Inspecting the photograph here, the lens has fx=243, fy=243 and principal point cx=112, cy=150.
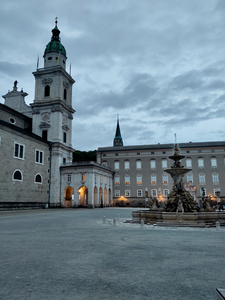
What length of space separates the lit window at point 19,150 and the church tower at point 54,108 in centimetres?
1058

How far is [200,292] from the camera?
4508mm

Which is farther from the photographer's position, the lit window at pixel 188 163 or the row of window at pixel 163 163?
the lit window at pixel 188 163

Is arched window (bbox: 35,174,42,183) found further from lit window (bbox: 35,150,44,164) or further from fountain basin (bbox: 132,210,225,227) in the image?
fountain basin (bbox: 132,210,225,227)

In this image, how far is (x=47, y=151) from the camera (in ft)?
169

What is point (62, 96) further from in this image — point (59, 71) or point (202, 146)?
point (202, 146)

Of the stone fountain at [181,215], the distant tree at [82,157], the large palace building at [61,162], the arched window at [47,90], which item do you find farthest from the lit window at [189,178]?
the stone fountain at [181,215]

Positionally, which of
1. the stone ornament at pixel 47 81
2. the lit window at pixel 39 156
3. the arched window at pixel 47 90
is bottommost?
the lit window at pixel 39 156

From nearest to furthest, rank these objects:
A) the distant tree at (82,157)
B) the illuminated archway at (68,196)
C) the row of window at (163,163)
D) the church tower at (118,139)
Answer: the illuminated archway at (68,196), the row of window at (163,163), the distant tree at (82,157), the church tower at (118,139)

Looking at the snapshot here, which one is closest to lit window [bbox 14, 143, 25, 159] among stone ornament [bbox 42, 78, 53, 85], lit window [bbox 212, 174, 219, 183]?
stone ornament [bbox 42, 78, 53, 85]

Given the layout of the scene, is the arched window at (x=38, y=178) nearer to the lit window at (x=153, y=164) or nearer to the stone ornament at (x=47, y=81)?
the stone ornament at (x=47, y=81)

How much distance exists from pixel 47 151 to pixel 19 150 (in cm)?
1000

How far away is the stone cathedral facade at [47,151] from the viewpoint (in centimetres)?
3991

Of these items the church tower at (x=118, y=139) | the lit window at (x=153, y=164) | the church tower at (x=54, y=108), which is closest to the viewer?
the church tower at (x=54, y=108)

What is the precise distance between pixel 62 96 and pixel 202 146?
38.0 m
